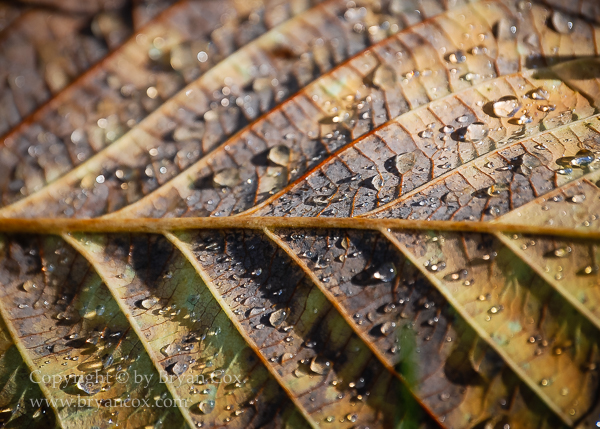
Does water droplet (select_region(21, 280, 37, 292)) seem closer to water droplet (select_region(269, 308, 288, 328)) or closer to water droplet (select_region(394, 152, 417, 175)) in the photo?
water droplet (select_region(269, 308, 288, 328))

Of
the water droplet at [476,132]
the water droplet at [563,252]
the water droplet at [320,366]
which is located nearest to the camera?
the water droplet at [563,252]

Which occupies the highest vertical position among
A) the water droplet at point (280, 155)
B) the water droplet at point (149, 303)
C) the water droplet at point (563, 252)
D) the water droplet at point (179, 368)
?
the water droplet at point (280, 155)

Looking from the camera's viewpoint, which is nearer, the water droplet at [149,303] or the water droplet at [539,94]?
the water droplet at [149,303]

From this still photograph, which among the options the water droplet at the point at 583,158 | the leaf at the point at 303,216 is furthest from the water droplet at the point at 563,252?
the water droplet at the point at 583,158

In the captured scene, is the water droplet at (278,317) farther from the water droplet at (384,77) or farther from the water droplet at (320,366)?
the water droplet at (384,77)

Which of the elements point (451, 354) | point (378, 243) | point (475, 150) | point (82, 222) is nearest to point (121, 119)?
point (82, 222)

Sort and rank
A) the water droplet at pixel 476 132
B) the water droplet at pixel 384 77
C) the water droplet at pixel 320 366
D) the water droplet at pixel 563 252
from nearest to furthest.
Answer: the water droplet at pixel 563 252, the water droplet at pixel 320 366, the water droplet at pixel 476 132, the water droplet at pixel 384 77

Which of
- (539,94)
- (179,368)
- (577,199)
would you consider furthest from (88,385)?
(539,94)
